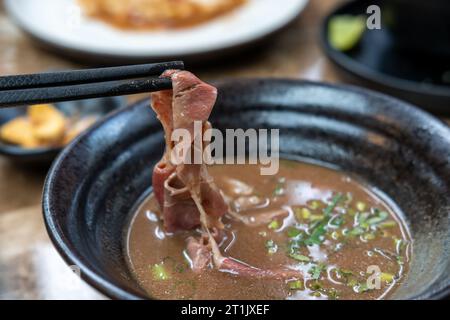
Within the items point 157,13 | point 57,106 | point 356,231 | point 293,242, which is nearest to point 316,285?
point 293,242

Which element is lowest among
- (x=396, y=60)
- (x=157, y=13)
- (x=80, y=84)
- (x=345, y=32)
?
(x=80, y=84)

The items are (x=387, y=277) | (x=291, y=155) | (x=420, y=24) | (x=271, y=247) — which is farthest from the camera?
(x=420, y=24)

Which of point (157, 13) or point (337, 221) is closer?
point (337, 221)

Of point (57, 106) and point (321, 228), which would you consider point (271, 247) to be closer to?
point (321, 228)

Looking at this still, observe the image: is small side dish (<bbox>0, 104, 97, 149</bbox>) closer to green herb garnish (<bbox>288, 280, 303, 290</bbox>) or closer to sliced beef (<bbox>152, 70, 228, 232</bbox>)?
sliced beef (<bbox>152, 70, 228, 232</bbox>)

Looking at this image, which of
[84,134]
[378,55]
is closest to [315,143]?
[84,134]

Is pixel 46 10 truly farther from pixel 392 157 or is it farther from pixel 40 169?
pixel 392 157

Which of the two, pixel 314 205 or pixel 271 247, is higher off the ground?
pixel 314 205
